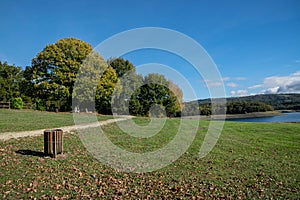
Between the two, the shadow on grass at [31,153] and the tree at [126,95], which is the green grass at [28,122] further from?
the tree at [126,95]

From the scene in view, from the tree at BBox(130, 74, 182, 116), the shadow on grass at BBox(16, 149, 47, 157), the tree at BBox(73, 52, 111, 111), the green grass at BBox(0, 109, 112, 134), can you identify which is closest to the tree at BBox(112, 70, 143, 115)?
the tree at BBox(130, 74, 182, 116)

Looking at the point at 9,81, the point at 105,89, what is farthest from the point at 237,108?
the point at 9,81

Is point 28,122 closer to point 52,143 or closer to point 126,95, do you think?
point 52,143

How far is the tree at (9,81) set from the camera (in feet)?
162

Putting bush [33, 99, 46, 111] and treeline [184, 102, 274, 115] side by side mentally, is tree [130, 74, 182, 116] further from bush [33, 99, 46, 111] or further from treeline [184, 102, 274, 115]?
bush [33, 99, 46, 111]

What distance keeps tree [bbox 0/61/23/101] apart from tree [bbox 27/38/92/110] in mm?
20926

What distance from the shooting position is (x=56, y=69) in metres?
32.5

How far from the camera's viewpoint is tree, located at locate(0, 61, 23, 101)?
162 ft

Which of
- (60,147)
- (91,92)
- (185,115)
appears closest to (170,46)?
(60,147)

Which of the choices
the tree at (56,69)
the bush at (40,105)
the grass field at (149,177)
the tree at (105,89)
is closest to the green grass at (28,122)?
the grass field at (149,177)

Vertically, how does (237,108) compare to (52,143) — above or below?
above

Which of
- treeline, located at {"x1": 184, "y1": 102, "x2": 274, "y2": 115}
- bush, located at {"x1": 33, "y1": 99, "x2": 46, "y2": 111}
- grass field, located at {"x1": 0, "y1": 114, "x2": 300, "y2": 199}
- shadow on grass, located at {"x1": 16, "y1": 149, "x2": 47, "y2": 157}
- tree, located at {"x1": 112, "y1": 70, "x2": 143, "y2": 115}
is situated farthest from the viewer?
treeline, located at {"x1": 184, "y1": 102, "x2": 274, "y2": 115}

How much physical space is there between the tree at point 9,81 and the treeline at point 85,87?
51.9 ft

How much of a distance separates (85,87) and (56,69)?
521cm
